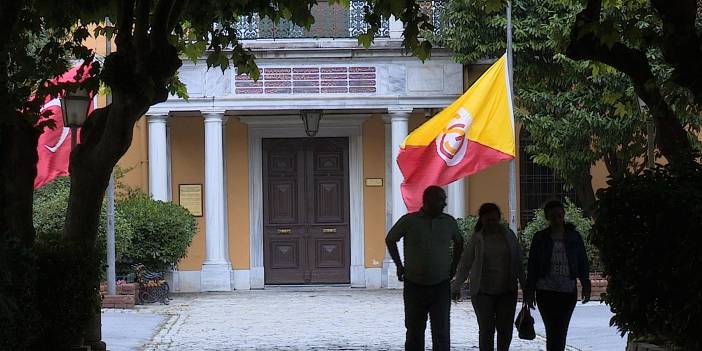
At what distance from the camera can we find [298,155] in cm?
2806

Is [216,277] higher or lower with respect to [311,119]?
lower

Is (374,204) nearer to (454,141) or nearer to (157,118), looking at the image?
(157,118)

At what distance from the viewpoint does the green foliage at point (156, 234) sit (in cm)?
2369

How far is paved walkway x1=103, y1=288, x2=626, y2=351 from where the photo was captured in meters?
16.3

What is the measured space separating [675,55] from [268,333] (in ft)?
28.7

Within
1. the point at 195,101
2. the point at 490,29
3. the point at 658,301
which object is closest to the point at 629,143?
the point at 490,29

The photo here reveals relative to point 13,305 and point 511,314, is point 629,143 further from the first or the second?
point 13,305

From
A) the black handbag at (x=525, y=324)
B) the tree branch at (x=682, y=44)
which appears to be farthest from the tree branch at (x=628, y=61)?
the black handbag at (x=525, y=324)

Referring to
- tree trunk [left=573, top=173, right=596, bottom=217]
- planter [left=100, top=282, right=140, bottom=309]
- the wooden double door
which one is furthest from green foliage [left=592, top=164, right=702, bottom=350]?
the wooden double door

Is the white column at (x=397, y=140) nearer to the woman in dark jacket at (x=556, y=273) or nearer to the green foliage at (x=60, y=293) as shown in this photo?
the green foliage at (x=60, y=293)

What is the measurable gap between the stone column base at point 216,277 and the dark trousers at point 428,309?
48.6 ft

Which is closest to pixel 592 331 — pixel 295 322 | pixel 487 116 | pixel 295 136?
pixel 487 116

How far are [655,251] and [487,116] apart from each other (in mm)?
11722

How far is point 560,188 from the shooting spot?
90.8ft
